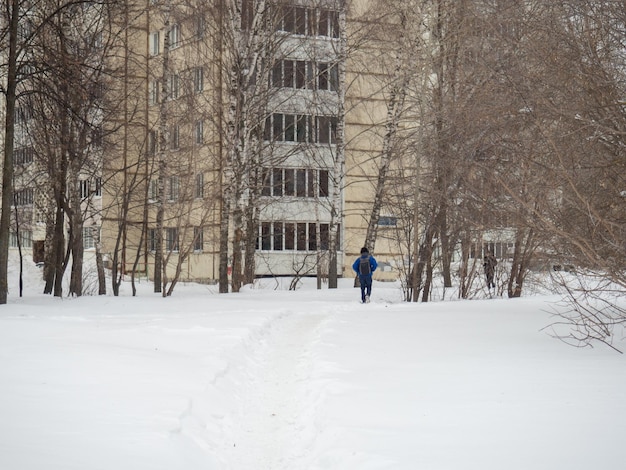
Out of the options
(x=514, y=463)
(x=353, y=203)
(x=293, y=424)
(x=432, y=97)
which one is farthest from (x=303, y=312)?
(x=353, y=203)

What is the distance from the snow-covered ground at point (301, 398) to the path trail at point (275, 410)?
0.10 feet

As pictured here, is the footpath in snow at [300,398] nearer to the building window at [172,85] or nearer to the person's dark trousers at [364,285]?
the person's dark trousers at [364,285]

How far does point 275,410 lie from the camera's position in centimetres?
872

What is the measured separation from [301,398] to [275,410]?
59cm

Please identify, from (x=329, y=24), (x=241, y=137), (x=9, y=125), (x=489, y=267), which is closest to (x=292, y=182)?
(x=329, y=24)

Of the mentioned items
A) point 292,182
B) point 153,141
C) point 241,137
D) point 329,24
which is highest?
point 329,24

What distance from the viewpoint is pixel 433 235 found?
80.1ft

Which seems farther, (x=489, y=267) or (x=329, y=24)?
(x=329, y=24)

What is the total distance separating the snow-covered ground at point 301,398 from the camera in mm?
6262

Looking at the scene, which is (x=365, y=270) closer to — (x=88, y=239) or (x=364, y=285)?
(x=364, y=285)

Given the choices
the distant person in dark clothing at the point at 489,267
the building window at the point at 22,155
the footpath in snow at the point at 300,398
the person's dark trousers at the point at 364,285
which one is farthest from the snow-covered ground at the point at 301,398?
the building window at the point at 22,155

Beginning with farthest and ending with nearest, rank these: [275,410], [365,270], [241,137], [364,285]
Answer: [241,137], [365,270], [364,285], [275,410]

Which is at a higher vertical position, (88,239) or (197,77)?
(197,77)

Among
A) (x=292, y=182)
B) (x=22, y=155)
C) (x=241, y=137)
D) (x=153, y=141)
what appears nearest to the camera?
(x=241, y=137)
